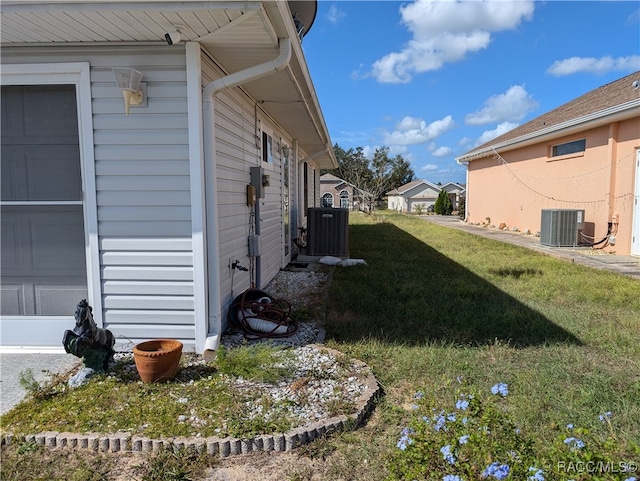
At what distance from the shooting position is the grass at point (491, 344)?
7.72 feet

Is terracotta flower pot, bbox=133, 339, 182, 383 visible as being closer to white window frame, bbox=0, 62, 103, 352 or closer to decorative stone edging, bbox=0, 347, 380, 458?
decorative stone edging, bbox=0, 347, 380, 458

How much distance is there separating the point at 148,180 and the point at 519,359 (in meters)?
3.28

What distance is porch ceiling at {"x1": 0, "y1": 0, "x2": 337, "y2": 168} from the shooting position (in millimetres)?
2531

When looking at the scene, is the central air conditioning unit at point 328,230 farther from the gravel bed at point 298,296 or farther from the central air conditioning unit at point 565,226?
the central air conditioning unit at point 565,226

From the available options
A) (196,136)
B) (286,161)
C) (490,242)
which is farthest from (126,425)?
(490,242)

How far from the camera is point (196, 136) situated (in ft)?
10.5

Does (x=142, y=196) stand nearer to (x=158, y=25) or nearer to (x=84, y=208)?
(x=84, y=208)

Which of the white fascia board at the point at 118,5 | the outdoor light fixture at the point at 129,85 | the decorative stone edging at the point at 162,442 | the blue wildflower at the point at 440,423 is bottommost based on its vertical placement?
the decorative stone edging at the point at 162,442

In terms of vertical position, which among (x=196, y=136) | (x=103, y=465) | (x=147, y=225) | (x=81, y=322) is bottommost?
(x=103, y=465)

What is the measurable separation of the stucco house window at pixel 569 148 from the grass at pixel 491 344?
5.09 metres

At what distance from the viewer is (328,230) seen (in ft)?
28.2

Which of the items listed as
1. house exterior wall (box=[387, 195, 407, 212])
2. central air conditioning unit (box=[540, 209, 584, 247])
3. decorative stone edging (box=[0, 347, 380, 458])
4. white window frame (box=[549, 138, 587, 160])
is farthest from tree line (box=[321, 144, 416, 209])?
decorative stone edging (box=[0, 347, 380, 458])

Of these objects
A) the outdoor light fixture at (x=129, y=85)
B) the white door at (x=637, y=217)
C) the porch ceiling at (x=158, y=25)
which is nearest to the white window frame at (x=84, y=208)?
the porch ceiling at (x=158, y=25)

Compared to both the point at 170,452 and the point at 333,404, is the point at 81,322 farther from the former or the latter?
the point at 333,404
